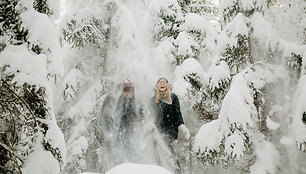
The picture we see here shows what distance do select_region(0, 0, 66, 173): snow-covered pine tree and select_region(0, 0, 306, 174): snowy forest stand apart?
0.01 meters

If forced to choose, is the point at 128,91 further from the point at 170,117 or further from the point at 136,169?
the point at 136,169

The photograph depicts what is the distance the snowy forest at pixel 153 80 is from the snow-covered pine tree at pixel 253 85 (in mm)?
21

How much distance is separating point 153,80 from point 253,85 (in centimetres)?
294

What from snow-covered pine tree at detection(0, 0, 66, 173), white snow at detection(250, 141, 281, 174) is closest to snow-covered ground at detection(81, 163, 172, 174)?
snow-covered pine tree at detection(0, 0, 66, 173)

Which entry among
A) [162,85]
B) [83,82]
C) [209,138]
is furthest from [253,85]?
[83,82]

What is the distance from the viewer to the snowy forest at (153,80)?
10.7 ft

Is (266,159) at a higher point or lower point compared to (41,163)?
lower

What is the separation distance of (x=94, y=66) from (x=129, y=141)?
9.48 feet

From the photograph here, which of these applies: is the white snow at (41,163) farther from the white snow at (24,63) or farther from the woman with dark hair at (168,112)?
the woman with dark hair at (168,112)

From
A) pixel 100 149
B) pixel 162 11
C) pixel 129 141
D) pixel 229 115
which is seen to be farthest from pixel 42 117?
pixel 162 11

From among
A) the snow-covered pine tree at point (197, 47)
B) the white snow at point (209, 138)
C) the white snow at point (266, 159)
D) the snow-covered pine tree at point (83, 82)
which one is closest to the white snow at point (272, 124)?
the white snow at point (266, 159)

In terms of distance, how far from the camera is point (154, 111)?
19.4 feet

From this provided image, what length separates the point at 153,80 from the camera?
279 inches

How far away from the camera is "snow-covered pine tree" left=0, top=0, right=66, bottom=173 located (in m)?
3.08
